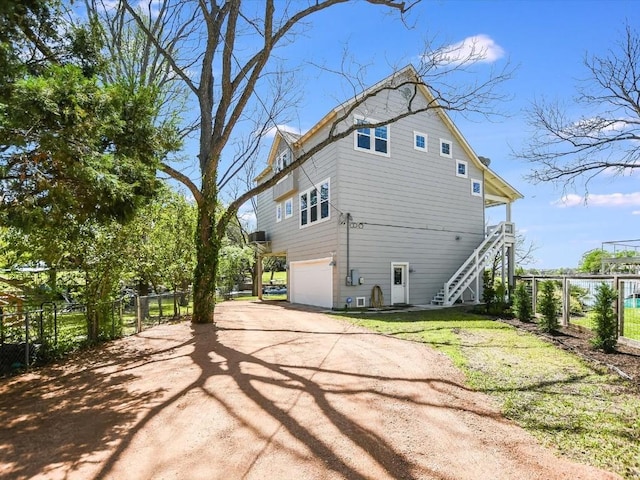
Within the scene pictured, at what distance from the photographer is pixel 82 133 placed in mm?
4738

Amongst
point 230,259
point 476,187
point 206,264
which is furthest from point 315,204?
point 476,187

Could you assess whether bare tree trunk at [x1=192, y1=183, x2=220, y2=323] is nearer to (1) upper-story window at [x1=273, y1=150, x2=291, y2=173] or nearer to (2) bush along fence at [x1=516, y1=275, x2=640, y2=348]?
(1) upper-story window at [x1=273, y1=150, x2=291, y2=173]

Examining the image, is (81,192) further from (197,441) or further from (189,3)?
(189,3)

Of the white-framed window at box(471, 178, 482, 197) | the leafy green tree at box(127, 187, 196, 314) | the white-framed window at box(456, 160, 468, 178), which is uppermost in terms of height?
the white-framed window at box(456, 160, 468, 178)

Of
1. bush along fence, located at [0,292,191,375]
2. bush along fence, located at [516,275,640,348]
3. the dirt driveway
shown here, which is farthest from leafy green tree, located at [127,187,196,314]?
bush along fence, located at [516,275,640,348]

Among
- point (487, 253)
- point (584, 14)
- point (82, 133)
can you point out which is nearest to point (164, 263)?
point (82, 133)

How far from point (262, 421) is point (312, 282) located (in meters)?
12.7

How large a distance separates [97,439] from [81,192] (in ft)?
11.0

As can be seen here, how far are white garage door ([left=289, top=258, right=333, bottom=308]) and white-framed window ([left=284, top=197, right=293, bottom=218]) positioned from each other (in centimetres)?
258

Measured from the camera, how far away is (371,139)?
606 inches

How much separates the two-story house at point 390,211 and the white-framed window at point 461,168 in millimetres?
49

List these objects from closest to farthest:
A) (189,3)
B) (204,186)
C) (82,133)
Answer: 1. (82,133)
2. (204,186)
3. (189,3)

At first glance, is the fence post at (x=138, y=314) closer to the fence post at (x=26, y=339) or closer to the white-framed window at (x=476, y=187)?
the fence post at (x=26, y=339)

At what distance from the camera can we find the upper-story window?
18.7 metres
